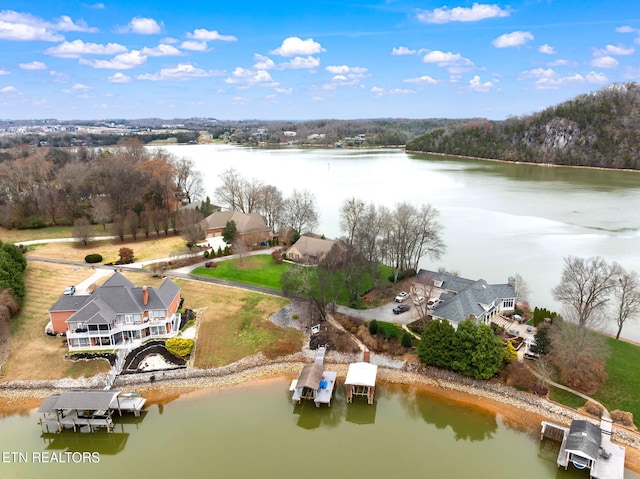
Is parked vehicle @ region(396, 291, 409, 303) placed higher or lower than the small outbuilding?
higher

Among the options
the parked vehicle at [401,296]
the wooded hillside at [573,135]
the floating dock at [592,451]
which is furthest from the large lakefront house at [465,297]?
the wooded hillside at [573,135]

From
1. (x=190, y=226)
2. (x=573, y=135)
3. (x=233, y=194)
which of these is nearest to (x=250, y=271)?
(x=190, y=226)

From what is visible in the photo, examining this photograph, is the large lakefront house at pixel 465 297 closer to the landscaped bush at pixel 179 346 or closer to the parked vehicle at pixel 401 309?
the parked vehicle at pixel 401 309

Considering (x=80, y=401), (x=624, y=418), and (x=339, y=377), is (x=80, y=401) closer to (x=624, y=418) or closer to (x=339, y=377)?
(x=339, y=377)

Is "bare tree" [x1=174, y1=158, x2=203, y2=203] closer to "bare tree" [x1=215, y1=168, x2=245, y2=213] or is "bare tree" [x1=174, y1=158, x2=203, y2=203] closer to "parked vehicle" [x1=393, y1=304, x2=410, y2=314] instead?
"bare tree" [x1=215, y1=168, x2=245, y2=213]

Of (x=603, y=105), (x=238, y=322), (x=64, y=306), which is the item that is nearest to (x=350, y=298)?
(x=238, y=322)

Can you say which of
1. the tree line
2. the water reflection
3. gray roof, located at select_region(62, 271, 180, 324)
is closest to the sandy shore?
the water reflection

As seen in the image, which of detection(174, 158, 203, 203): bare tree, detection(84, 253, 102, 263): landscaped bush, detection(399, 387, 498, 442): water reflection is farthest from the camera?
detection(174, 158, 203, 203): bare tree
